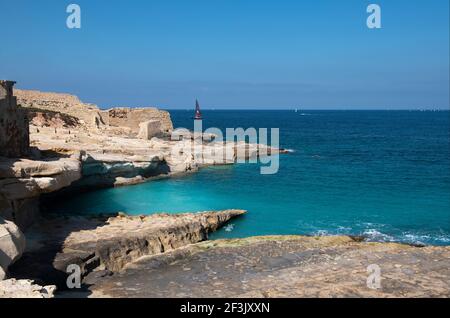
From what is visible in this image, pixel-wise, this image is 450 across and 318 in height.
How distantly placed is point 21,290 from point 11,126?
1130cm

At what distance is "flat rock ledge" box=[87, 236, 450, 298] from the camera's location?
546 inches

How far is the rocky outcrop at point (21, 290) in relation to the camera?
375 inches

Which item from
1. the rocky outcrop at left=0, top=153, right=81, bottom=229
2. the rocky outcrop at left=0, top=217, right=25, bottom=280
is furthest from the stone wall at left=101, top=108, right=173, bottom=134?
the rocky outcrop at left=0, top=217, right=25, bottom=280

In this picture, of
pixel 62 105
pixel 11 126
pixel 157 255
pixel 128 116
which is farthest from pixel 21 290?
pixel 62 105

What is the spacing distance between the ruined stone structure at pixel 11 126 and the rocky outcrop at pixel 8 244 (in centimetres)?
662

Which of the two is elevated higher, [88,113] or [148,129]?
[88,113]

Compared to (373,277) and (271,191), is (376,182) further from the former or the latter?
(373,277)

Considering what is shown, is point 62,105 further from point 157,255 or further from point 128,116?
point 157,255

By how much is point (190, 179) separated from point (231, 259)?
21053 millimetres

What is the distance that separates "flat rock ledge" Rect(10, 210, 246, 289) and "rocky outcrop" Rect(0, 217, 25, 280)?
193cm

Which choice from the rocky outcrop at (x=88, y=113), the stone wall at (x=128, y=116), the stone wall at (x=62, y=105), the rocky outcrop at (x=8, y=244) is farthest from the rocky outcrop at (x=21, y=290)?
the stone wall at (x=128, y=116)

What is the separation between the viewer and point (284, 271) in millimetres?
15992
